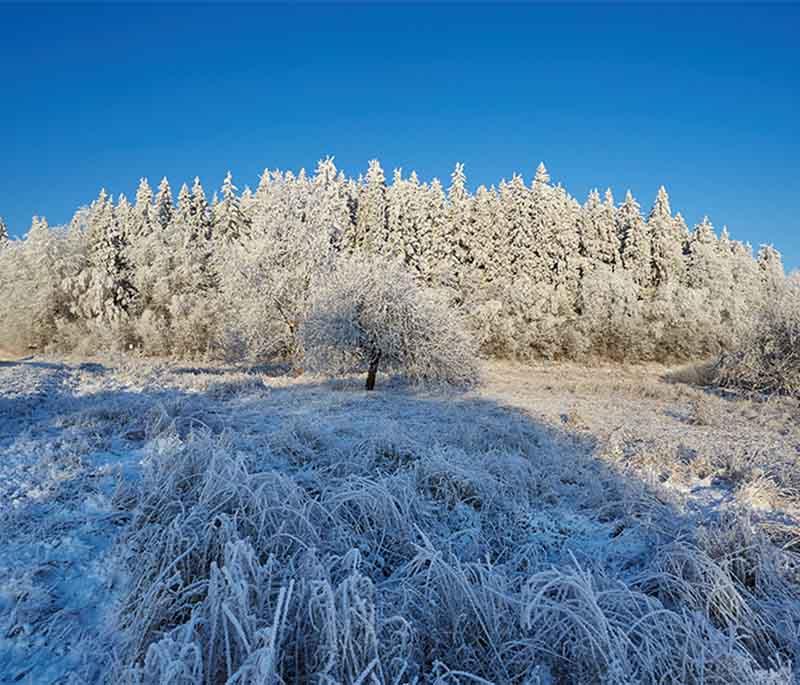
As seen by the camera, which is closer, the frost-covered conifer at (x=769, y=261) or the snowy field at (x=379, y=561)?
the snowy field at (x=379, y=561)

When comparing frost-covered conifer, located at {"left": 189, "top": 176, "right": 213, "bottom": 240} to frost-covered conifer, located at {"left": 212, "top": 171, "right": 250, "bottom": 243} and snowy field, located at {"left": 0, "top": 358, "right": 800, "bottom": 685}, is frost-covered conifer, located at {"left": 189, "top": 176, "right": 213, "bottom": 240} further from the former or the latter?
snowy field, located at {"left": 0, "top": 358, "right": 800, "bottom": 685}

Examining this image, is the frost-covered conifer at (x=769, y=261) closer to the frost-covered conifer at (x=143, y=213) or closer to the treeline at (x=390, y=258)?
the treeline at (x=390, y=258)

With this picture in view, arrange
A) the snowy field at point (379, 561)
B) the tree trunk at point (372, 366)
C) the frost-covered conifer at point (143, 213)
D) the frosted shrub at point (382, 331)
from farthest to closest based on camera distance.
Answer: the frost-covered conifer at point (143, 213)
the tree trunk at point (372, 366)
the frosted shrub at point (382, 331)
the snowy field at point (379, 561)

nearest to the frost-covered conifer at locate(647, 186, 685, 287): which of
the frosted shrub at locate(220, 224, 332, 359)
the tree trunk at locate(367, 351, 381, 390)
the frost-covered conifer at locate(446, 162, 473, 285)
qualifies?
the frost-covered conifer at locate(446, 162, 473, 285)

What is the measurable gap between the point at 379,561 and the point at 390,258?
21875 mm

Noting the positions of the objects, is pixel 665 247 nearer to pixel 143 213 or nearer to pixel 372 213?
pixel 372 213

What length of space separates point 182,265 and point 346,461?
2736cm

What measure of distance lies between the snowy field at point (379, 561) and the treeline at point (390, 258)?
1516 centimetres

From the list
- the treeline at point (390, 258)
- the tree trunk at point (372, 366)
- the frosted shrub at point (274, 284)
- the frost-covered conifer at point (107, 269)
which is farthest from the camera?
the frost-covered conifer at point (107, 269)

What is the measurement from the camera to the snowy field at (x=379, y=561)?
2312 millimetres

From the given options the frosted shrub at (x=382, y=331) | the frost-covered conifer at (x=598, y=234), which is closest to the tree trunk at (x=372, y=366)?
the frosted shrub at (x=382, y=331)

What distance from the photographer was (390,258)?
24.5 m

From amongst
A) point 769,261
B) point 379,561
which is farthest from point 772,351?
point 769,261

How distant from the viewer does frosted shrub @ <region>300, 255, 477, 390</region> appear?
1471 cm
